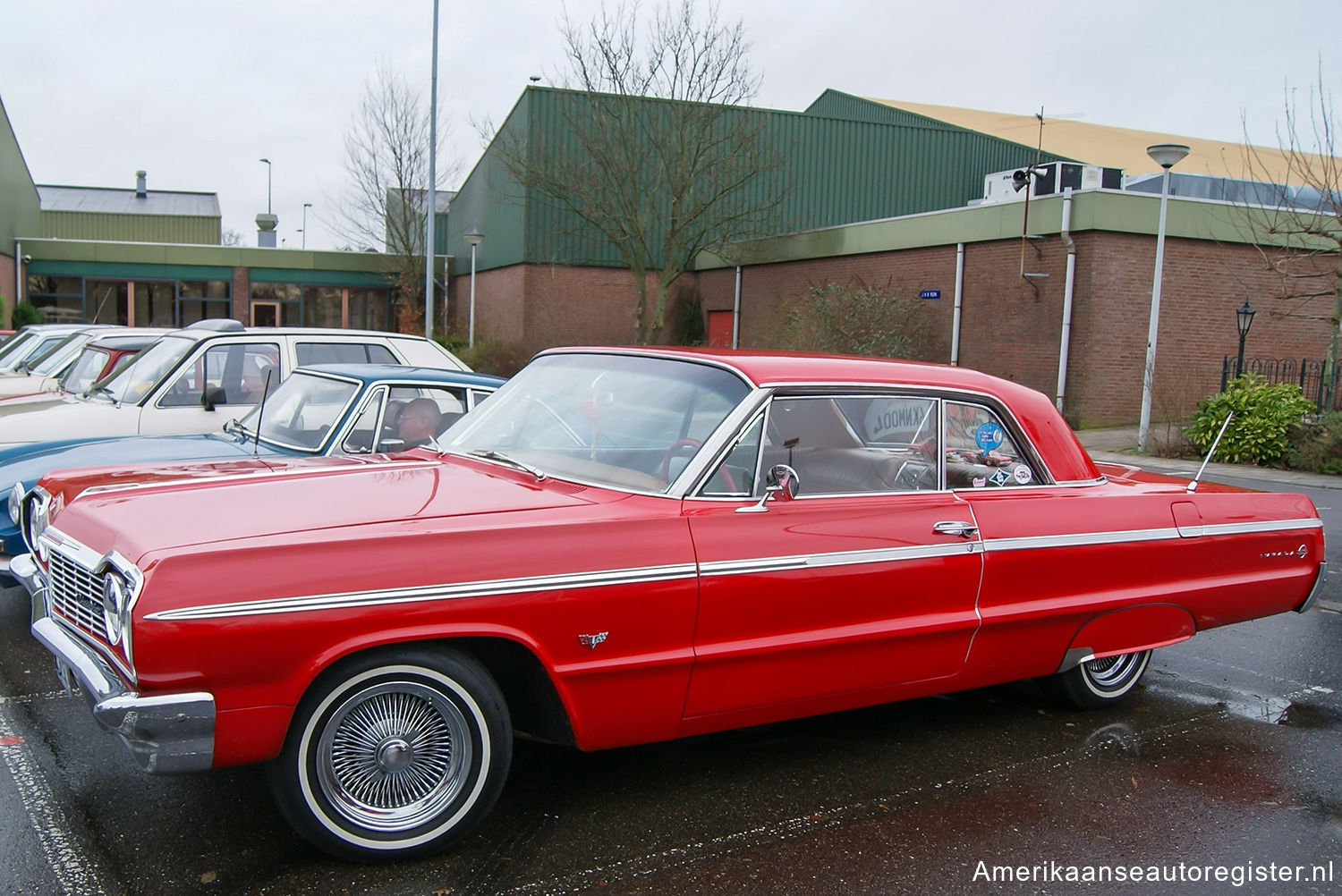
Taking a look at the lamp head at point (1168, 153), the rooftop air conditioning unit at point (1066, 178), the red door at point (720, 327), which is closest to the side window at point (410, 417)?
the lamp head at point (1168, 153)

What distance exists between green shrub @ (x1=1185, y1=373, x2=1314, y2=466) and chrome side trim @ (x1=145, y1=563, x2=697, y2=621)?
14852mm

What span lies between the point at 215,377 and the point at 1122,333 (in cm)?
1684

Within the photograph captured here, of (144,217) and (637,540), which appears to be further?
(144,217)

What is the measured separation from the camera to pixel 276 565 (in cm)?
303

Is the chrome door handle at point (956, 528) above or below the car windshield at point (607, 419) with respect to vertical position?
below

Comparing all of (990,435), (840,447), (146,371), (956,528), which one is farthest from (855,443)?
(146,371)

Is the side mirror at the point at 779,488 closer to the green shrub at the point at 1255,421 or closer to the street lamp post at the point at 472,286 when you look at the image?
the green shrub at the point at 1255,421

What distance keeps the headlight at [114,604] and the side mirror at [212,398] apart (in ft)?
16.5

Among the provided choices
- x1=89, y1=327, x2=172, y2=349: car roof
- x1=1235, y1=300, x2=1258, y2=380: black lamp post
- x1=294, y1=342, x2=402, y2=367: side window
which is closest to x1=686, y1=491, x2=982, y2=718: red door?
x1=294, y1=342, x2=402, y2=367: side window

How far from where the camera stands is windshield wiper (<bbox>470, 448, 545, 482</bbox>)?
3951 millimetres

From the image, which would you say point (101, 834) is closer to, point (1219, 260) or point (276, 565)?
point (276, 565)

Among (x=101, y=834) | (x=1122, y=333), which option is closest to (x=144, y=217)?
(x=1122, y=333)

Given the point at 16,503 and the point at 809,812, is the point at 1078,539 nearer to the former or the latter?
the point at 809,812

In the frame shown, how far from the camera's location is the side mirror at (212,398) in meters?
7.88
